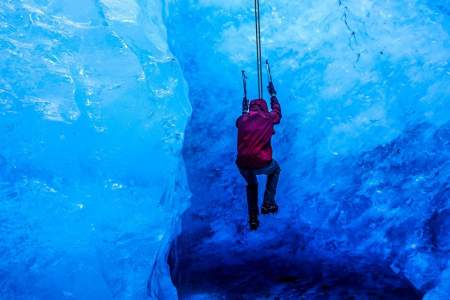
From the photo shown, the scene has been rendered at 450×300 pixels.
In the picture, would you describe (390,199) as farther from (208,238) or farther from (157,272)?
(157,272)

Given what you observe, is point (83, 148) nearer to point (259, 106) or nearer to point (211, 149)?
point (259, 106)

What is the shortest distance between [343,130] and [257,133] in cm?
180

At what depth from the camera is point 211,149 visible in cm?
655

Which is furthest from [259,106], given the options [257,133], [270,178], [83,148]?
[83,148]

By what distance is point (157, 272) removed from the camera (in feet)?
19.1

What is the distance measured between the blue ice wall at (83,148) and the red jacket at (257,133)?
2.60 feet

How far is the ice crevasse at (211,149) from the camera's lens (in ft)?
15.0

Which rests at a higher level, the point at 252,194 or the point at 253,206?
the point at 252,194

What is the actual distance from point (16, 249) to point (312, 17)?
4.70 m

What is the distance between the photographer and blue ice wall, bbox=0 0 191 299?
4.48m

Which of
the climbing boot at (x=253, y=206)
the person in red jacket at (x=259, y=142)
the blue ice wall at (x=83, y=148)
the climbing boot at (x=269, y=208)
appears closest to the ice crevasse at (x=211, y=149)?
the blue ice wall at (x=83, y=148)

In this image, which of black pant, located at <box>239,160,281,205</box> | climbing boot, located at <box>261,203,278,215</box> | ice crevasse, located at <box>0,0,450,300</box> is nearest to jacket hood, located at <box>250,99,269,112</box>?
black pant, located at <box>239,160,281,205</box>

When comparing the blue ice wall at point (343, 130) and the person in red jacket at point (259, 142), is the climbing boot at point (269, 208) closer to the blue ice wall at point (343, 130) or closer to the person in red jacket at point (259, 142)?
the person in red jacket at point (259, 142)

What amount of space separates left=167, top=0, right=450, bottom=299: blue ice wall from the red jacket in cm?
120
